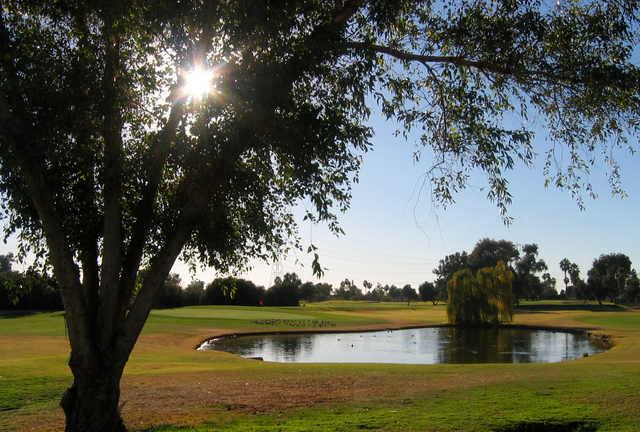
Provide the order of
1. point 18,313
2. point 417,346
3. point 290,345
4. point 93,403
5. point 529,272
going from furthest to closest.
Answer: point 529,272, point 18,313, point 290,345, point 417,346, point 93,403

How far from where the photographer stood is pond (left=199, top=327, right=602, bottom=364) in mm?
32969

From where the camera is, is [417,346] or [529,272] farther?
[529,272]

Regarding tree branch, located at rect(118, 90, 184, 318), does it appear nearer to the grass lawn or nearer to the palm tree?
the grass lawn

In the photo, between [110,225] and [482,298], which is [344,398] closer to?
[110,225]

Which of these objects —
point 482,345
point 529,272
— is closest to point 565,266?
point 529,272

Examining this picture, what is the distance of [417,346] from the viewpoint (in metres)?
40.2

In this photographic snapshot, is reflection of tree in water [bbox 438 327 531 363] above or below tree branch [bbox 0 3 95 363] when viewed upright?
below

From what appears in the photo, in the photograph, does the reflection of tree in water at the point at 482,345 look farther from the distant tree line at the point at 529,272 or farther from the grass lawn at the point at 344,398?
the distant tree line at the point at 529,272

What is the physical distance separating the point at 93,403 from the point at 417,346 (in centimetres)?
3415

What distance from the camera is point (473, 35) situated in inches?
364


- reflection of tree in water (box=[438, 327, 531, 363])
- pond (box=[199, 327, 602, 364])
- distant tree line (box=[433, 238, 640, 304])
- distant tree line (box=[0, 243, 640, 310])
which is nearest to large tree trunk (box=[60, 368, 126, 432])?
pond (box=[199, 327, 602, 364])

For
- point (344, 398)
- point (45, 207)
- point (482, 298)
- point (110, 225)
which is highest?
point (45, 207)

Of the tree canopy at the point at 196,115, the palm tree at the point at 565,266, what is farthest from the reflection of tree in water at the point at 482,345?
the palm tree at the point at 565,266

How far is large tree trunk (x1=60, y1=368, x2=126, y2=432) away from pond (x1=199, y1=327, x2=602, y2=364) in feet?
78.1
